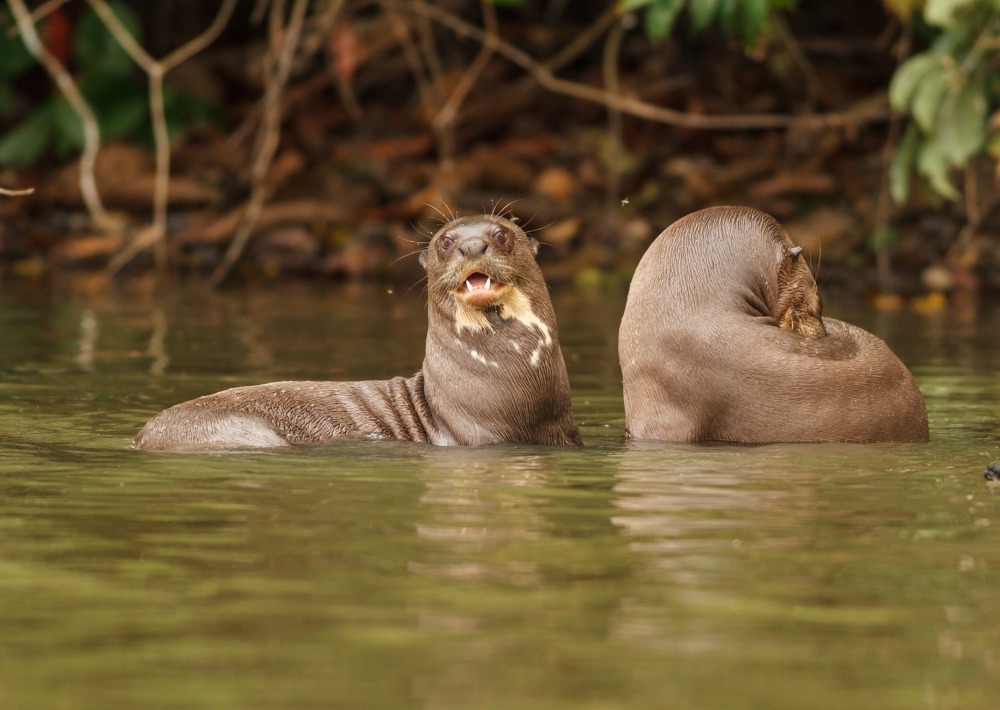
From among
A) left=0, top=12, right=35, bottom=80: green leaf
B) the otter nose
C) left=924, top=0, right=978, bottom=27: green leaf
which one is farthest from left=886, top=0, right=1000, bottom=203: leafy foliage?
left=0, top=12, right=35, bottom=80: green leaf

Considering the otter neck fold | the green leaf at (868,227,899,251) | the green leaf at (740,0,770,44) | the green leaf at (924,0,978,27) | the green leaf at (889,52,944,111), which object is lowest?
the otter neck fold

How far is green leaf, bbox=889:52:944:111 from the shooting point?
8.35 meters

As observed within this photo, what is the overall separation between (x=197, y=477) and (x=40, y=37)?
10.1m

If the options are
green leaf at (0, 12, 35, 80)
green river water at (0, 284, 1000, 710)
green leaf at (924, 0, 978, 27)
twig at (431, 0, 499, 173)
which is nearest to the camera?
green river water at (0, 284, 1000, 710)

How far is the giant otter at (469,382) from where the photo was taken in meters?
5.98

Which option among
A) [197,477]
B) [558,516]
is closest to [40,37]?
[197,477]

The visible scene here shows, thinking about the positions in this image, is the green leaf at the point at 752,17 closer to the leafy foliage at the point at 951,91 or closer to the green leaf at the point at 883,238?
the leafy foliage at the point at 951,91

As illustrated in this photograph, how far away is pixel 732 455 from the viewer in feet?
18.0

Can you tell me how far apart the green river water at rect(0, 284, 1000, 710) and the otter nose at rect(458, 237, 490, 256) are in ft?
2.04

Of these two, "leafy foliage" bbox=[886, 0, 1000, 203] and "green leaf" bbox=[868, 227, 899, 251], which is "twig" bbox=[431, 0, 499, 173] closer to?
"green leaf" bbox=[868, 227, 899, 251]

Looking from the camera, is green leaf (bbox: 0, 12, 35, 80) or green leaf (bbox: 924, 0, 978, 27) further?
green leaf (bbox: 0, 12, 35, 80)

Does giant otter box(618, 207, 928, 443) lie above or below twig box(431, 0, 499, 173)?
below

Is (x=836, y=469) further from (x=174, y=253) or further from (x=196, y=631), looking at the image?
(x=174, y=253)

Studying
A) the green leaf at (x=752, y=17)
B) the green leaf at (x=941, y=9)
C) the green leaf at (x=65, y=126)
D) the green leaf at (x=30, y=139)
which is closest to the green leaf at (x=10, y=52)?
the green leaf at (x=30, y=139)
